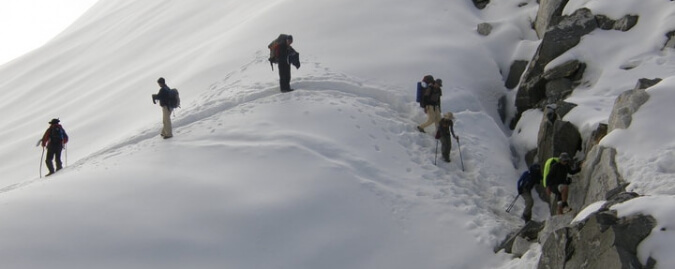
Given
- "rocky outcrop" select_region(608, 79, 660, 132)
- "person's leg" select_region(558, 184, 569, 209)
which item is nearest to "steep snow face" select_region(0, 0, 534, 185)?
"person's leg" select_region(558, 184, 569, 209)

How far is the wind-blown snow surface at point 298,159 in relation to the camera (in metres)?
12.6

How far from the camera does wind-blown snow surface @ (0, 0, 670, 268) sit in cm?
1261

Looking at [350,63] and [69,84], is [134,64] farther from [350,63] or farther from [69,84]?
[350,63]

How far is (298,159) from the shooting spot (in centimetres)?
1557

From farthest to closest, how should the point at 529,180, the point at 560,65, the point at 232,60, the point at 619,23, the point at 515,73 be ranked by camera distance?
the point at 232,60 → the point at 515,73 → the point at 619,23 → the point at 560,65 → the point at 529,180

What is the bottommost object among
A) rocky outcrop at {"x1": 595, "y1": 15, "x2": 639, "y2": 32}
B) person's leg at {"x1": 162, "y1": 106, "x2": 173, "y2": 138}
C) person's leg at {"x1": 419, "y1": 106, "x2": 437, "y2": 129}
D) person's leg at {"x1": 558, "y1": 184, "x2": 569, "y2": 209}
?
person's leg at {"x1": 558, "y1": 184, "x2": 569, "y2": 209}

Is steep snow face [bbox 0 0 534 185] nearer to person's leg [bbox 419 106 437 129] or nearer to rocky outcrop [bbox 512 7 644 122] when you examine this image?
rocky outcrop [bbox 512 7 644 122]

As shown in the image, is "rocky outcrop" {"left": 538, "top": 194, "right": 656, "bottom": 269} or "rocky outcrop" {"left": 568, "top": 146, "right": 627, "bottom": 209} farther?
"rocky outcrop" {"left": 568, "top": 146, "right": 627, "bottom": 209}

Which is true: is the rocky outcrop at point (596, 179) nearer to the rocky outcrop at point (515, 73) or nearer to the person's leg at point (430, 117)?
the person's leg at point (430, 117)

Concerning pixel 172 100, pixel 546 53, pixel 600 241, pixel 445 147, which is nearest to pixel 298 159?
pixel 445 147

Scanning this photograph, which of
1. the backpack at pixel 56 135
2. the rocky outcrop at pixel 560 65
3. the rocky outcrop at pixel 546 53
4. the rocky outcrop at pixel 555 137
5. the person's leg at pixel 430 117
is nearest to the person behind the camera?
the rocky outcrop at pixel 555 137

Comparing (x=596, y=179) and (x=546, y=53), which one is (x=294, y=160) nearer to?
(x=596, y=179)

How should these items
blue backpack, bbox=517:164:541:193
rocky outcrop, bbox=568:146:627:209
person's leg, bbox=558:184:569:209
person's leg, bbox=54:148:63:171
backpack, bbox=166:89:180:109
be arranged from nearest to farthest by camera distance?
1. rocky outcrop, bbox=568:146:627:209
2. person's leg, bbox=558:184:569:209
3. blue backpack, bbox=517:164:541:193
4. person's leg, bbox=54:148:63:171
5. backpack, bbox=166:89:180:109

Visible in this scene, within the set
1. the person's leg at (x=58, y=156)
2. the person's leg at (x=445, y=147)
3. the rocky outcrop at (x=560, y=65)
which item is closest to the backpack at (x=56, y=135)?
the person's leg at (x=58, y=156)
